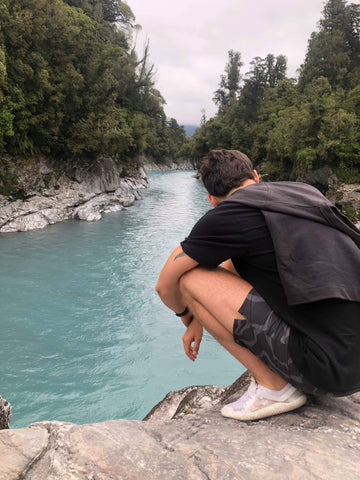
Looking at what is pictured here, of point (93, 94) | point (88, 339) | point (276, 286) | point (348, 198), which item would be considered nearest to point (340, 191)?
point (348, 198)

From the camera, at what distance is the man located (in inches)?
56.3

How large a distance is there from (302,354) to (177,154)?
64298 mm

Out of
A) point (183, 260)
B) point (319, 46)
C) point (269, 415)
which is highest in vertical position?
point (319, 46)

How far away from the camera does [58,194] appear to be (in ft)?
51.4

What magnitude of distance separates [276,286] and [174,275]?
554mm

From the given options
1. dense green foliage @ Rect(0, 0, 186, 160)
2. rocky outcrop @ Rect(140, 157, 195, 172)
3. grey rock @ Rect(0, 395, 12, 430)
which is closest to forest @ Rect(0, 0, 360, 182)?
dense green foliage @ Rect(0, 0, 186, 160)

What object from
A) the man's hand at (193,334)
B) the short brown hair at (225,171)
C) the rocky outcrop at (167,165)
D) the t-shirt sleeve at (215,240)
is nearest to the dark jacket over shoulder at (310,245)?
the t-shirt sleeve at (215,240)

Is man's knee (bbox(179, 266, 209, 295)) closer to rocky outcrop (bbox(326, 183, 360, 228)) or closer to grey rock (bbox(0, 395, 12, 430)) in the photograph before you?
grey rock (bbox(0, 395, 12, 430))

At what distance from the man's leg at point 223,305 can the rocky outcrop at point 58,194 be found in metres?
12.2

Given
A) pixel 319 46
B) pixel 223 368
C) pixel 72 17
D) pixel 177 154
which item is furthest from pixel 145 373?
pixel 177 154

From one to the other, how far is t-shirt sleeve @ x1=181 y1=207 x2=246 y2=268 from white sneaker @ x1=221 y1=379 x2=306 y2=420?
744 mm

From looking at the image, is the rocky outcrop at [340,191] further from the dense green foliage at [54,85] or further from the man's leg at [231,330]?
the man's leg at [231,330]

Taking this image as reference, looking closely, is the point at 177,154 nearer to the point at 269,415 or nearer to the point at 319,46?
the point at 319,46

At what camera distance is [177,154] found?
63375 mm
